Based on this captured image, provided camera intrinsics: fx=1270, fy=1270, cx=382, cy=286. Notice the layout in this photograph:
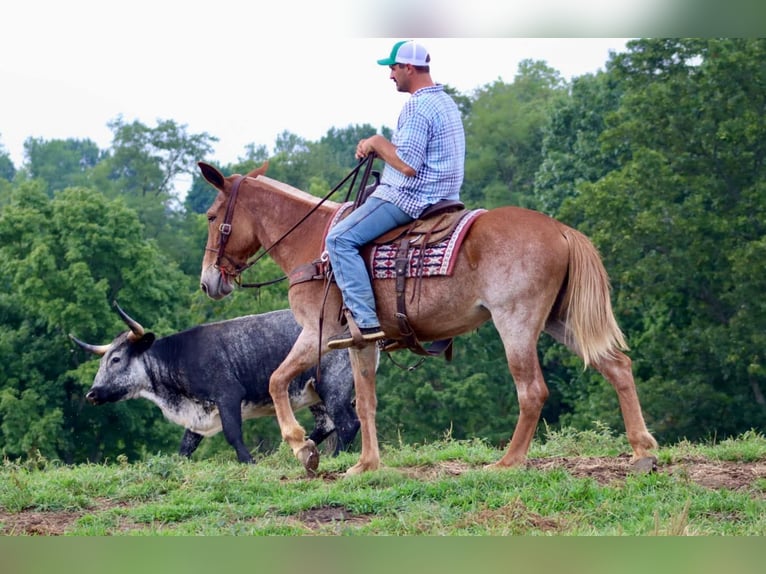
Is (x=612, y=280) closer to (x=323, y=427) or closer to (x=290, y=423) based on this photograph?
(x=323, y=427)

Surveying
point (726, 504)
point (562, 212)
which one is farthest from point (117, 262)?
point (726, 504)

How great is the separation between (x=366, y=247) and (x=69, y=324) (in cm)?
3073

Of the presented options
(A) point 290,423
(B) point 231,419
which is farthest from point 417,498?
(B) point 231,419

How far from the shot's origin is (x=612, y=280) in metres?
36.5

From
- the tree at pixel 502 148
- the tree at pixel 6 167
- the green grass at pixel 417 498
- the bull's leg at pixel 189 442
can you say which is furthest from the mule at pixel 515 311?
the tree at pixel 6 167

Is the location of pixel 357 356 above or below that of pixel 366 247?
below

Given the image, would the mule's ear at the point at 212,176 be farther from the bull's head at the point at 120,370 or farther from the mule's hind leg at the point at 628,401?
the bull's head at the point at 120,370

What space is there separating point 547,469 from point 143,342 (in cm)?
812

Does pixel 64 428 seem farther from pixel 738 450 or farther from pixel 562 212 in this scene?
pixel 738 450

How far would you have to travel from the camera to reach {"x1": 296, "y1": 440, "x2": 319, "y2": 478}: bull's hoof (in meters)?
10.1

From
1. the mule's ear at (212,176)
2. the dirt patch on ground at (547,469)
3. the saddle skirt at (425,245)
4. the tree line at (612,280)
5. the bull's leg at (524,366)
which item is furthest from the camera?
the tree line at (612,280)

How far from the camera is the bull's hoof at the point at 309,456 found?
10133 mm

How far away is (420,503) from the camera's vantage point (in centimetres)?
845

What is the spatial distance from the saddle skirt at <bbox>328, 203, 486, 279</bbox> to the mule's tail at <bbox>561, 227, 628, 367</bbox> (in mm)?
861
